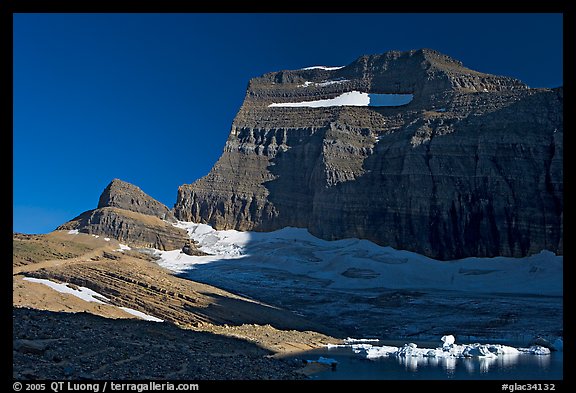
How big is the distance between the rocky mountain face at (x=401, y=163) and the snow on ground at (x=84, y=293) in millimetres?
66506

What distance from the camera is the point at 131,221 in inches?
4043

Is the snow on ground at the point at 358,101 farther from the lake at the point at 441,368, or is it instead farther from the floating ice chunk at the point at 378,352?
the lake at the point at 441,368

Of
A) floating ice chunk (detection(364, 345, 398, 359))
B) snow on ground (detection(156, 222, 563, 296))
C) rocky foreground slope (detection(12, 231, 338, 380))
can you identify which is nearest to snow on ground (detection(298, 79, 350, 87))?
snow on ground (detection(156, 222, 563, 296))

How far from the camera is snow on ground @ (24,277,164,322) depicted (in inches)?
1726

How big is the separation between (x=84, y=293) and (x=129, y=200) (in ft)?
226

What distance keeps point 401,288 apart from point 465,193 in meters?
29.5

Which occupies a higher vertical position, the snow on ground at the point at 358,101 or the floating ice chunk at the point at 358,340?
the snow on ground at the point at 358,101

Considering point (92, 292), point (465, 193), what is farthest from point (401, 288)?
point (92, 292)

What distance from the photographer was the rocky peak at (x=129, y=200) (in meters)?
112

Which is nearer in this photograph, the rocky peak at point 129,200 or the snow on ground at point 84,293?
the snow on ground at point 84,293

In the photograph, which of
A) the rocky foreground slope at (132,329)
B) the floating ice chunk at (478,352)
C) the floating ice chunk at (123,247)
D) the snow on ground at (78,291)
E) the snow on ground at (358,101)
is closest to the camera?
the rocky foreground slope at (132,329)

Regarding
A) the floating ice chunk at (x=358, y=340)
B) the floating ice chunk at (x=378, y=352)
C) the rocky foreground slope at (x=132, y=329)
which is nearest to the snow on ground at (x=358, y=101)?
the rocky foreground slope at (x=132, y=329)

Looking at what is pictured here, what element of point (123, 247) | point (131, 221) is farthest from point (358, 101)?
point (123, 247)
